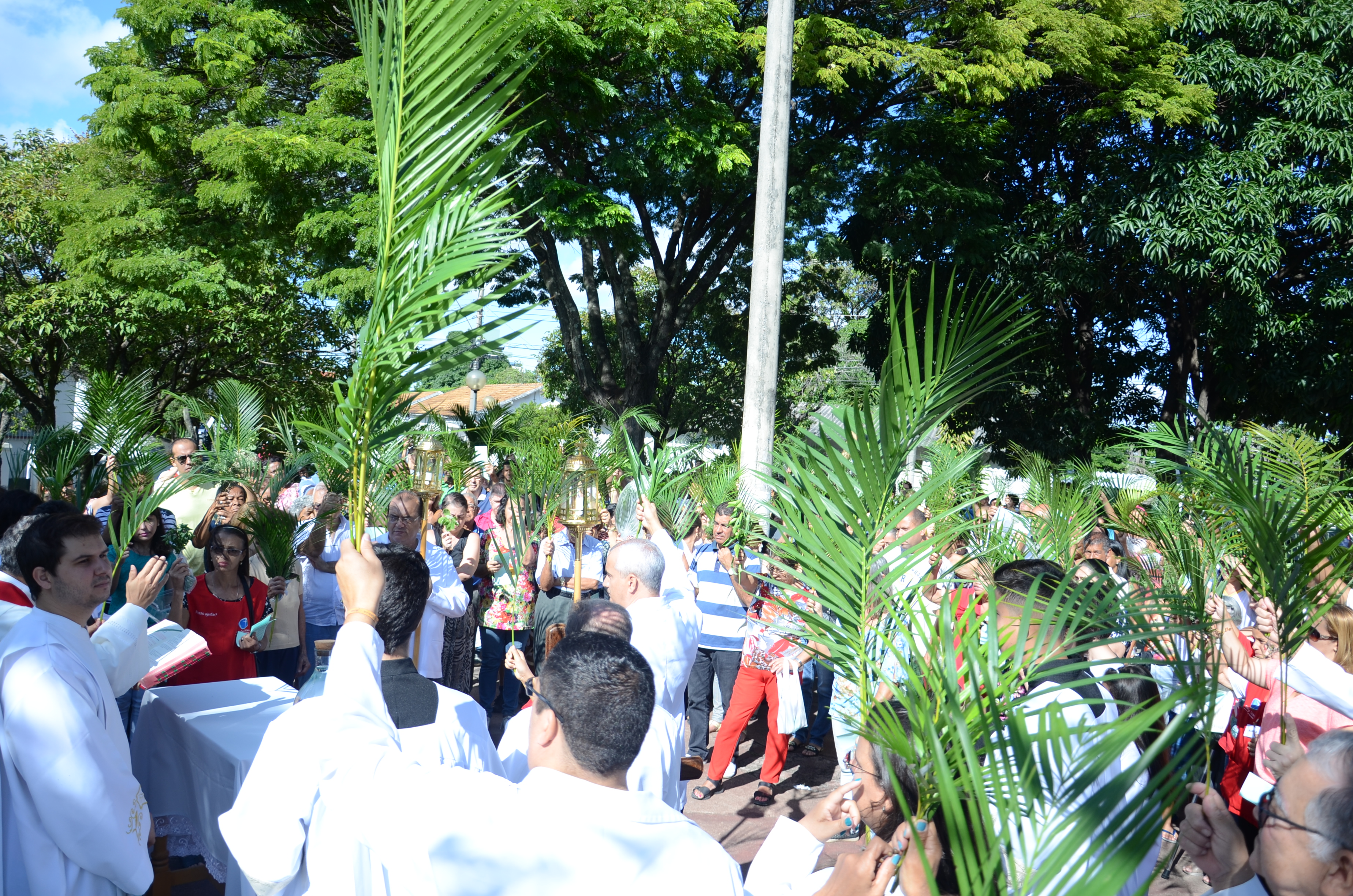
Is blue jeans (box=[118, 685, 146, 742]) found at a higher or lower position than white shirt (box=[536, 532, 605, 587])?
lower

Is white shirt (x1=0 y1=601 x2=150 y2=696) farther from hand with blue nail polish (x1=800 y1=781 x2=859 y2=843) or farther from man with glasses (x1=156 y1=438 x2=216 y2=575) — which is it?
hand with blue nail polish (x1=800 y1=781 x2=859 y2=843)

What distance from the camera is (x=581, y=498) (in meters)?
5.48

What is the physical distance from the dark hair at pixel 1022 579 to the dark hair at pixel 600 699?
1.42 metres

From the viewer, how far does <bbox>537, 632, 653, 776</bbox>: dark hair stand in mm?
2223

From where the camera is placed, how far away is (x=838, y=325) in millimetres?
48719

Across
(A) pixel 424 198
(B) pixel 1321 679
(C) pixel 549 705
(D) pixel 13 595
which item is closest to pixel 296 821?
(C) pixel 549 705

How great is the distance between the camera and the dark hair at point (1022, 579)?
3230mm

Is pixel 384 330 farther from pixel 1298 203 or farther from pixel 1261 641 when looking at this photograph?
pixel 1298 203

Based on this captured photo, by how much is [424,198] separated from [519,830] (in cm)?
Result: 158

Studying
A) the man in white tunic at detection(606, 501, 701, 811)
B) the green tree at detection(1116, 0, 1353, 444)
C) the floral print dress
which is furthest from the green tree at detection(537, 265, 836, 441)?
the man in white tunic at detection(606, 501, 701, 811)

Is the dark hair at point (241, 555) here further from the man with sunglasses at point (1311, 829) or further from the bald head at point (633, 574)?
the man with sunglasses at point (1311, 829)

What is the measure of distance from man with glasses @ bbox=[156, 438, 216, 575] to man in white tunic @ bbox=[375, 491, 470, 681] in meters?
1.23

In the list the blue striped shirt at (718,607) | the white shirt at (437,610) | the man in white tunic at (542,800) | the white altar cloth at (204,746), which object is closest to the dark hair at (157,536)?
the white altar cloth at (204,746)

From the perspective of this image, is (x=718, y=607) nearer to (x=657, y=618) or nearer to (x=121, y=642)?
(x=657, y=618)
